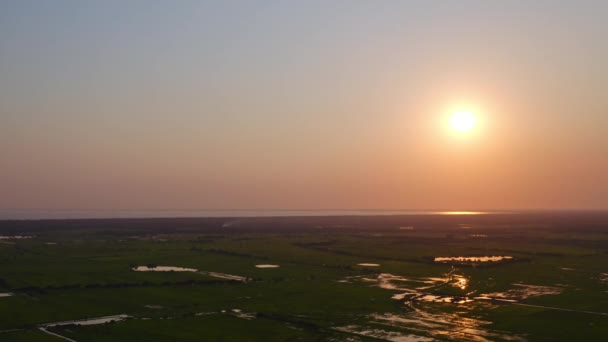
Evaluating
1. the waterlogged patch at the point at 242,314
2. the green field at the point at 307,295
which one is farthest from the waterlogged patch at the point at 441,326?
the waterlogged patch at the point at 242,314

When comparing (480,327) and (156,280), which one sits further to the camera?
(156,280)

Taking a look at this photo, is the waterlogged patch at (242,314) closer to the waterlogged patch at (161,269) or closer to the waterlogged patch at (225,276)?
the waterlogged patch at (225,276)

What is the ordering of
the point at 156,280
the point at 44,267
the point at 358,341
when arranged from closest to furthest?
1. the point at 358,341
2. the point at 156,280
3. the point at 44,267

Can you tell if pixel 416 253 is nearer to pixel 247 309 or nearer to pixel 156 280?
pixel 156 280

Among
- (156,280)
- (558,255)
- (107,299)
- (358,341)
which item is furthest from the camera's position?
(558,255)

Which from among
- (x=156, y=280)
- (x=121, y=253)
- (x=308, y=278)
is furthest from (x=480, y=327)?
(x=121, y=253)

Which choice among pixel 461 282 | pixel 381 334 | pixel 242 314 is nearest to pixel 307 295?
pixel 242 314

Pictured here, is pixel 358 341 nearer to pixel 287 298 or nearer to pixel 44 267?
pixel 287 298

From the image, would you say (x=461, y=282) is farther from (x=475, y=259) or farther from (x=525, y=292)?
(x=475, y=259)
